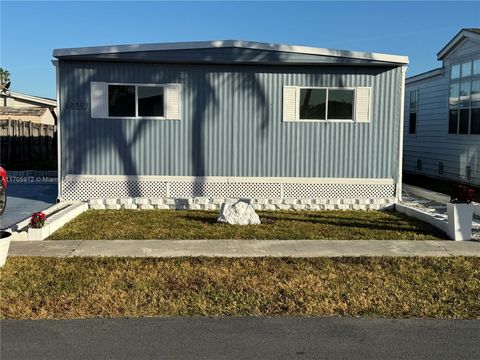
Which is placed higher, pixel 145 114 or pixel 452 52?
pixel 452 52

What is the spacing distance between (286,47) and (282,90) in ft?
3.43

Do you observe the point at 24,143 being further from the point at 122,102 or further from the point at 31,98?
the point at 122,102

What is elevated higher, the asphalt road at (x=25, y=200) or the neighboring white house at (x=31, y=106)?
the neighboring white house at (x=31, y=106)

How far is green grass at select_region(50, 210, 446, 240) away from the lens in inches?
351

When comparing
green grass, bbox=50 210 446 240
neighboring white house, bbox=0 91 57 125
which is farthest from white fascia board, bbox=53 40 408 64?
neighboring white house, bbox=0 91 57 125

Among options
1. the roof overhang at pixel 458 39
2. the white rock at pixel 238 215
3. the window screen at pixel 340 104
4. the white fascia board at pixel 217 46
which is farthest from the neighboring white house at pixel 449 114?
the white rock at pixel 238 215

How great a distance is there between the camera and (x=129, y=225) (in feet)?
32.2

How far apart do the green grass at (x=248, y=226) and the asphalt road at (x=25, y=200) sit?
117 centimetres

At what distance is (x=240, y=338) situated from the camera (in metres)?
4.45

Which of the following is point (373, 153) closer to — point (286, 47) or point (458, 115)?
point (286, 47)

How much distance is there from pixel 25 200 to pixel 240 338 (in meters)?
9.86

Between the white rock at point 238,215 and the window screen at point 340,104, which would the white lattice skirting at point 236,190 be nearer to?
the window screen at point 340,104

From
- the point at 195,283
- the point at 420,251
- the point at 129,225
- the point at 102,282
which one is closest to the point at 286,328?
the point at 195,283

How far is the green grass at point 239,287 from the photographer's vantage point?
5148mm
